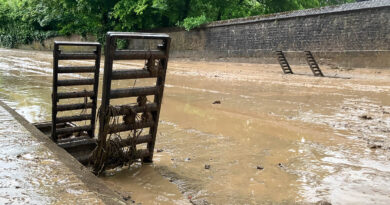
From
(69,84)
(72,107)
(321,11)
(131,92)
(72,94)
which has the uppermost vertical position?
(321,11)

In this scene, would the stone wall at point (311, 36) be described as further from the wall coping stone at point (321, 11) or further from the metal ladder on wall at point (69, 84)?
the metal ladder on wall at point (69, 84)

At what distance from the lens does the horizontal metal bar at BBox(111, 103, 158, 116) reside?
3518mm

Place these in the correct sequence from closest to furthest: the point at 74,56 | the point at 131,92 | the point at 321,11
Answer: the point at 131,92
the point at 74,56
the point at 321,11

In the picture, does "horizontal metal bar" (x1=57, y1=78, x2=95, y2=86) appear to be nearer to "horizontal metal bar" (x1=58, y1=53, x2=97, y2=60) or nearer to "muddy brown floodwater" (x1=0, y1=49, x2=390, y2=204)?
"horizontal metal bar" (x1=58, y1=53, x2=97, y2=60)

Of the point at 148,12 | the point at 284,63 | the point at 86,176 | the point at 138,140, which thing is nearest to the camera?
the point at 86,176

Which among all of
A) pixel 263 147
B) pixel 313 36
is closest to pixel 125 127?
pixel 263 147

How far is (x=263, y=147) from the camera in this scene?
5.02 m

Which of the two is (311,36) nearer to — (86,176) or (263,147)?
(263,147)

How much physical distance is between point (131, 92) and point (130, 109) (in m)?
0.17

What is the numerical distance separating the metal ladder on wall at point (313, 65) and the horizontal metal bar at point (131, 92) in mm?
11259

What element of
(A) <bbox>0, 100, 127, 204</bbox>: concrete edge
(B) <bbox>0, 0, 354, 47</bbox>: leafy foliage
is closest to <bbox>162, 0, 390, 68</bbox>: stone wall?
(B) <bbox>0, 0, 354, 47</bbox>: leafy foliage

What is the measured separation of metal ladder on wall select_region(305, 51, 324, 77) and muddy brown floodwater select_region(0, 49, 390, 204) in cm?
346

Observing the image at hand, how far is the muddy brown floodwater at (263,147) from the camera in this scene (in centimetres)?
348

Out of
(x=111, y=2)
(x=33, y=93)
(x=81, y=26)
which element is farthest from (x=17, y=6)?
(x=33, y=93)
